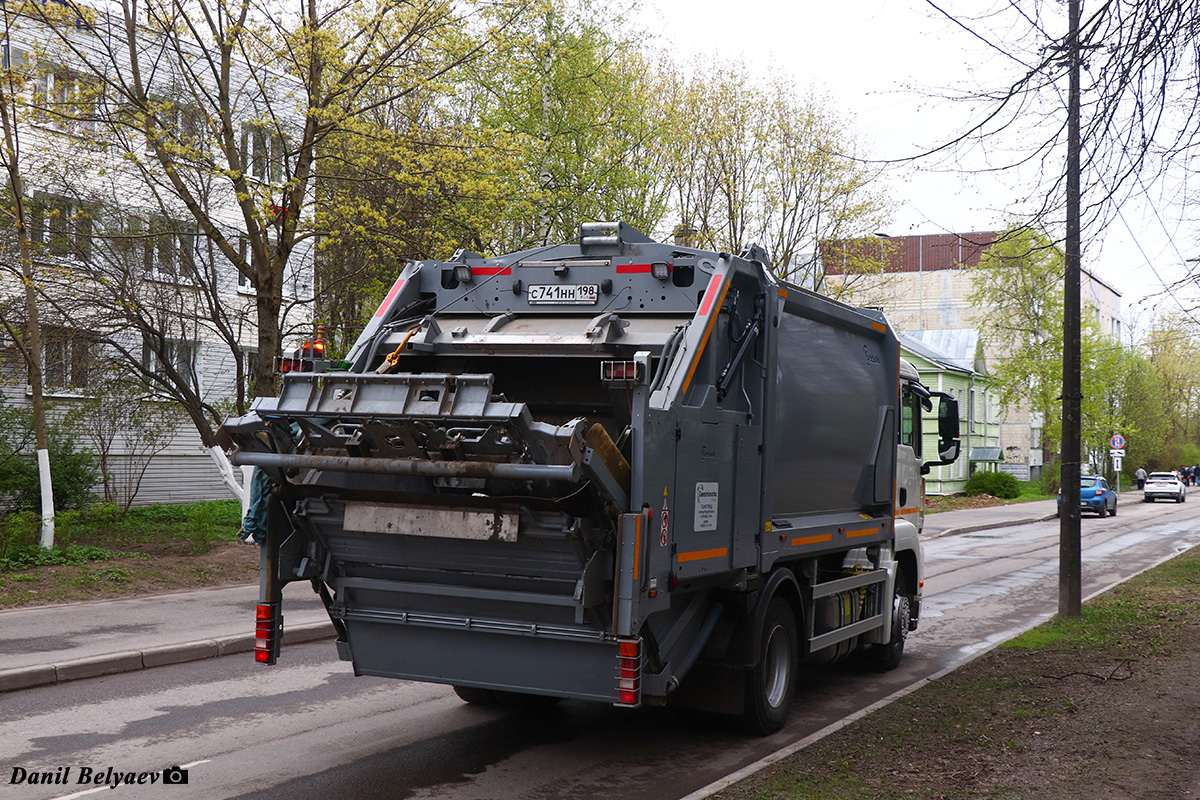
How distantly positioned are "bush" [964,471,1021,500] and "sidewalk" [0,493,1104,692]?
38.3 meters

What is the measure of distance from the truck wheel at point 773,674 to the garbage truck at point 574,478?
2 cm

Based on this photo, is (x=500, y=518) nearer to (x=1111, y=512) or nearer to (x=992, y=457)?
(x=1111, y=512)

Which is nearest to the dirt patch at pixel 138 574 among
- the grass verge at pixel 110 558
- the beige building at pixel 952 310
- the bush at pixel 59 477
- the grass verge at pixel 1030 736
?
the grass verge at pixel 110 558

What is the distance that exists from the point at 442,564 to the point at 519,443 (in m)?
1.18

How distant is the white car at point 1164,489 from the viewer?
5159 cm

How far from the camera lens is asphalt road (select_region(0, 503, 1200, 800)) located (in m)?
6.03

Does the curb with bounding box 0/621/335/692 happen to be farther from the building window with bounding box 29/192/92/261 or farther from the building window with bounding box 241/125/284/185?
the building window with bounding box 241/125/284/185

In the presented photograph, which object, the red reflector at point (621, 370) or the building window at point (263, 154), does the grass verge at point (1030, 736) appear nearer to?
the red reflector at point (621, 370)

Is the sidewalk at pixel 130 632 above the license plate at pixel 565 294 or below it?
below

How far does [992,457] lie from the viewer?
174 feet

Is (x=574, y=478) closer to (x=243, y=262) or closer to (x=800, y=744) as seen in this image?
(x=800, y=744)

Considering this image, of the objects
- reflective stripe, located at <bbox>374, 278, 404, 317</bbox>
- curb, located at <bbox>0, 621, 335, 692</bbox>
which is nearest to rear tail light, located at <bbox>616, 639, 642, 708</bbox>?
reflective stripe, located at <bbox>374, 278, 404, 317</bbox>

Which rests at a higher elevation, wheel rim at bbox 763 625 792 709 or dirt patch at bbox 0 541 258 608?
wheel rim at bbox 763 625 792 709

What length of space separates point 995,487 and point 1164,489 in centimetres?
1169
